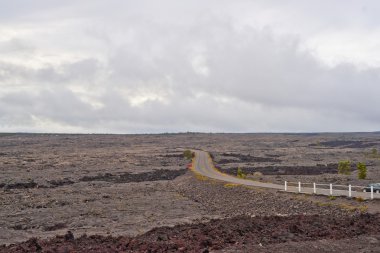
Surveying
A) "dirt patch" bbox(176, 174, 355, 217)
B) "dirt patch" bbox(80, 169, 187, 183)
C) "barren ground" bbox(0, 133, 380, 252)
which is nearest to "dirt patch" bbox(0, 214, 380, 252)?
"barren ground" bbox(0, 133, 380, 252)

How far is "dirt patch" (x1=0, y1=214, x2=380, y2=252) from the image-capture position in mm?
19219

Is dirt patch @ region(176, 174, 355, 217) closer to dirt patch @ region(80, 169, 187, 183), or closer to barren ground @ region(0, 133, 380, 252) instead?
barren ground @ region(0, 133, 380, 252)

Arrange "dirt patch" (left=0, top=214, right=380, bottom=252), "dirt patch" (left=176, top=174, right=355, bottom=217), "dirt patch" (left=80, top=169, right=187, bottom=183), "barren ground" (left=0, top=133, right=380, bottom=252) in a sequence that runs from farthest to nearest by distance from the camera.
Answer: "dirt patch" (left=80, top=169, right=187, bottom=183), "dirt patch" (left=176, top=174, right=355, bottom=217), "barren ground" (left=0, top=133, right=380, bottom=252), "dirt patch" (left=0, top=214, right=380, bottom=252)

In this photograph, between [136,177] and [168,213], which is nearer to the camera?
[168,213]

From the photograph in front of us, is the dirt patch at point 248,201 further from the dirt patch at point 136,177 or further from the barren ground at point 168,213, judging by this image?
the dirt patch at point 136,177

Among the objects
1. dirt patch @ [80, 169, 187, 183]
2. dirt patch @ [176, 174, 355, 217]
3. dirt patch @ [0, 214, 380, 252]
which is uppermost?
dirt patch @ [0, 214, 380, 252]

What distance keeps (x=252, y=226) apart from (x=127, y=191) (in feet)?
120

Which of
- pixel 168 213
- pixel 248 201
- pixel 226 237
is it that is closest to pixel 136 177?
pixel 248 201

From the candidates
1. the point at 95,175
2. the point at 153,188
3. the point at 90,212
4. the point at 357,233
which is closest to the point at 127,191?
the point at 153,188

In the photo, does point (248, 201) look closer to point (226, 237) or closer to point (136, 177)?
point (226, 237)

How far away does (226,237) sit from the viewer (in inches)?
832

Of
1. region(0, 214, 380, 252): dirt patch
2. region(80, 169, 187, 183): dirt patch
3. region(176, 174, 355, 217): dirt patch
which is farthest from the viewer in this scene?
region(80, 169, 187, 183): dirt patch

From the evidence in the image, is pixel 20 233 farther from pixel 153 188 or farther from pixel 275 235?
pixel 153 188

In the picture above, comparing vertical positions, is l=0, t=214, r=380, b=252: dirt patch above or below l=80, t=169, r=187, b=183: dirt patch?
above
